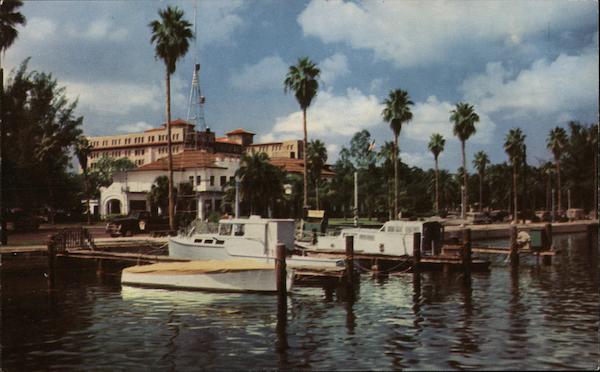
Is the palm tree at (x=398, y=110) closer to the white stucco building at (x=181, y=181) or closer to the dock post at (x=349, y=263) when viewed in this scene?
the white stucco building at (x=181, y=181)

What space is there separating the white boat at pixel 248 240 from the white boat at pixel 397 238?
5.85 meters

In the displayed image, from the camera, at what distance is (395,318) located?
75.0 ft

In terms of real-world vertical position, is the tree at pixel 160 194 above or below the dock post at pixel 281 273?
above

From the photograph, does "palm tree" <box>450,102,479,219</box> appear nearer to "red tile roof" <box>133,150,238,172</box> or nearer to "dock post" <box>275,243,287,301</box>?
"red tile roof" <box>133,150,238,172</box>

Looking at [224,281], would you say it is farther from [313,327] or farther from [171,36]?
[171,36]

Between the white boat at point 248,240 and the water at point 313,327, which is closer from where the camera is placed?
the water at point 313,327

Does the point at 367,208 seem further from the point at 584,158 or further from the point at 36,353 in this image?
the point at 36,353

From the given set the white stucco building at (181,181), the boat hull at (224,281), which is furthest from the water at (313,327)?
the white stucco building at (181,181)

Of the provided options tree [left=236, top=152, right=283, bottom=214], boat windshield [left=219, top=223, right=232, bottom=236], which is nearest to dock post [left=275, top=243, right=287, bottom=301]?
boat windshield [left=219, top=223, right=232, bottom=236]

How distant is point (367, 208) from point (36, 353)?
3420 inches

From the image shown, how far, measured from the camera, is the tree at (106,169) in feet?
450

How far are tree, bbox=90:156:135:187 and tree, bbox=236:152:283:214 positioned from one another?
255 ft

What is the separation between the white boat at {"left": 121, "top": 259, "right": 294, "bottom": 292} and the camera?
27625mm

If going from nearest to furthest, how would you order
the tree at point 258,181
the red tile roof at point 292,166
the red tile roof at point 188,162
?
the tree at point 258,181, the red tile roof at point 188,162, the red tile roof at point 292,166
